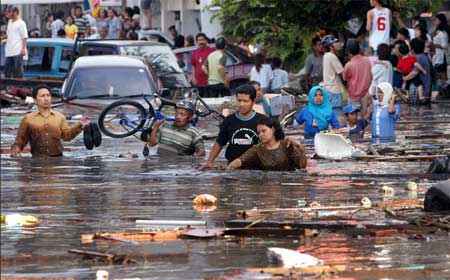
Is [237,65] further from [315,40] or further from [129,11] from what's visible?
[129,11]

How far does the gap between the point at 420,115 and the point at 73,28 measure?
59.7 ft

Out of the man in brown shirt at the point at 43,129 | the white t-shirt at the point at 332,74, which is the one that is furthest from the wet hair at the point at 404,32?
the man in brown shirt at the point at 43,129

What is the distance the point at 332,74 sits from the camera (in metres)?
26.5

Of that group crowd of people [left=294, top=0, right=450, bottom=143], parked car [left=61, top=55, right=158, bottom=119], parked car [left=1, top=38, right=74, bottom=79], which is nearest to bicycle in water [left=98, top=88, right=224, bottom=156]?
parked car [left=61, top=55, right=158, bottom=119]

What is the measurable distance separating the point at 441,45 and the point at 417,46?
248 centimetres

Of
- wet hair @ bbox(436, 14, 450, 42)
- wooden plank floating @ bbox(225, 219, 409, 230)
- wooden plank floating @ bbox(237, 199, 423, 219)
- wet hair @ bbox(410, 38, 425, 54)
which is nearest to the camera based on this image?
wooden plank floating @ bbox(225, 219, 409, 230)

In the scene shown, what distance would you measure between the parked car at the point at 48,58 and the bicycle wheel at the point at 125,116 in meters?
10.6

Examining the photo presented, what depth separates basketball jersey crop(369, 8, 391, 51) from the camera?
94.1ft

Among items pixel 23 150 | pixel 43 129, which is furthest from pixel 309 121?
pixel 43 129

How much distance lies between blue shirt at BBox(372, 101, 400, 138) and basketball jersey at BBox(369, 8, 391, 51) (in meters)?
8.14

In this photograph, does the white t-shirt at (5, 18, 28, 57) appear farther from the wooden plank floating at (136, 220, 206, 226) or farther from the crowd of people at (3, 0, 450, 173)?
the wooden plank floating at (136, 220, 206, 226)

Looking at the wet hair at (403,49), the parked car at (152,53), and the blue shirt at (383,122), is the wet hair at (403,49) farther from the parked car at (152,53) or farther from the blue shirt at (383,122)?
the blue shirt at (383,122)

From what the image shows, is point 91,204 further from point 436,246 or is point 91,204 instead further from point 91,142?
point 91,142

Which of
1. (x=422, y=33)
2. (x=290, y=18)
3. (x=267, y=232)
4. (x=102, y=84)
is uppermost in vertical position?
(x=290, y=18)
